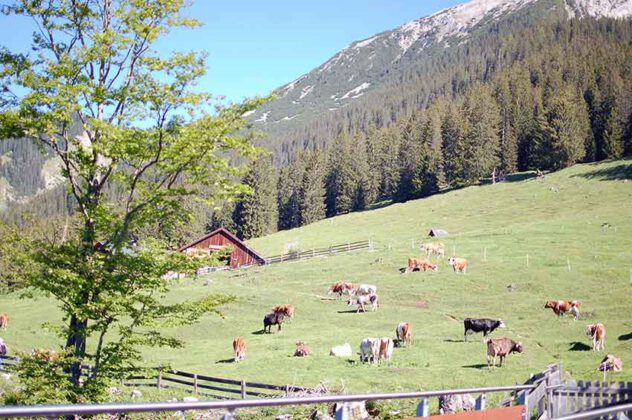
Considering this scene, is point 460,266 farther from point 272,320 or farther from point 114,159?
point 114,159

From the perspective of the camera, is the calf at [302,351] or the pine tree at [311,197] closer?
the calf at [302,351]

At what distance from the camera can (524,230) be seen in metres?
54.2

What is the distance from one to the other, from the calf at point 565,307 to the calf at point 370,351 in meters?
12.6

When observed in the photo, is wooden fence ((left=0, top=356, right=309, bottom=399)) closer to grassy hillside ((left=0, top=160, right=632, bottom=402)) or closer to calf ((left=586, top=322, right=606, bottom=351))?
grassy hillside ((left=0, top=160, right=632, bottom=402))

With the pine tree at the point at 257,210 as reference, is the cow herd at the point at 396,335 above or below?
below

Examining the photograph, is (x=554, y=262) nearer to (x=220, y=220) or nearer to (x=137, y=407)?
(x=137, y=407)

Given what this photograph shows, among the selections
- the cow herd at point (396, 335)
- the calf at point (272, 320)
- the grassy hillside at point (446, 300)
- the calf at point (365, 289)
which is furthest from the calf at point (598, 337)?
the calf at point (272, 320)

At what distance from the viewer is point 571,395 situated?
459 inches

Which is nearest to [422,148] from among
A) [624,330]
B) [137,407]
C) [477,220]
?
[477,220]

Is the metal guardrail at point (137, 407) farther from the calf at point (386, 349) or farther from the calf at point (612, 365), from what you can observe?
the calf at point (386, 349)

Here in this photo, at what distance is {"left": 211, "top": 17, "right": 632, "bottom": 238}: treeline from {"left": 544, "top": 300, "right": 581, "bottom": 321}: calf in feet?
164

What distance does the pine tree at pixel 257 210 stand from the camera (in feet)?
294

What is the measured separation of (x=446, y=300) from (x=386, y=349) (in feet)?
43.5

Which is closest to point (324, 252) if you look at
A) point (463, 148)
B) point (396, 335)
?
point (396, 335)
